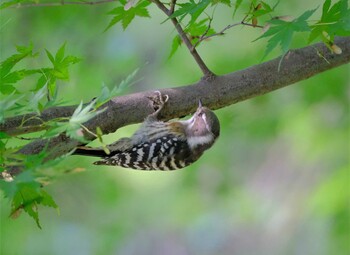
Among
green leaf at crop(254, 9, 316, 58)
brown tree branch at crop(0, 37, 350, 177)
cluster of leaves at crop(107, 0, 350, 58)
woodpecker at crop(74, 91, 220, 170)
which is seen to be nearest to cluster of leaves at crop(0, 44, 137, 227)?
brown tree branch at crop(0, 37, 350, 177)

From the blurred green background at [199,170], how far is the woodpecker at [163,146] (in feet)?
4.83

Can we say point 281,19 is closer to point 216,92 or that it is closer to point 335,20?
point 335,20

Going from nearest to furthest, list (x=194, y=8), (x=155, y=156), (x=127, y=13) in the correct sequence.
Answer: (x=194, y=8), (x=127, y=13), (x=155, y=156)

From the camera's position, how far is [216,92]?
10.3 ft

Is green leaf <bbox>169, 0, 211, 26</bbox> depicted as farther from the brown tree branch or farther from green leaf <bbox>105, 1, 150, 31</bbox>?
the brown tree branch

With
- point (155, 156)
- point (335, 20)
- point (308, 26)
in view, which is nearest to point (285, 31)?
point (308, 26)

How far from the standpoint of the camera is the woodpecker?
3.83 meters

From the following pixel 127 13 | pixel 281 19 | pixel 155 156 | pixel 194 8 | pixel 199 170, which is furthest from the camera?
pixel 199 170

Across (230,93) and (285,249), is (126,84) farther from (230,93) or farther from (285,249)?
(285,249)

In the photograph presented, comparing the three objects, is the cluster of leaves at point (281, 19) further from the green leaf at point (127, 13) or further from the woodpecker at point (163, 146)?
the woodpecker at point (163, 146)

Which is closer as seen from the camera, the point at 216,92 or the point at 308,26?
the point at 308,26

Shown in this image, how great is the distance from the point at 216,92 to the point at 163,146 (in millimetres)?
882

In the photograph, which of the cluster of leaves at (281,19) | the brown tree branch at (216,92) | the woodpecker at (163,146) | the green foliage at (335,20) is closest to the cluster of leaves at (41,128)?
the brown tree branch at (216,92)

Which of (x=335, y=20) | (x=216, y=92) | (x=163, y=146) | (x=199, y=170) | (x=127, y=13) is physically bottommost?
(x=199, y=170)
